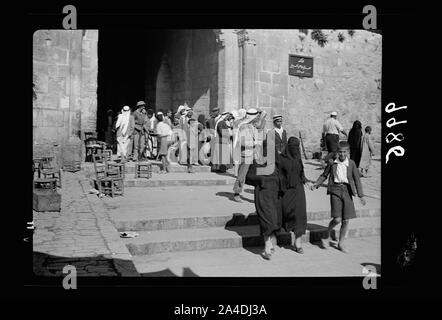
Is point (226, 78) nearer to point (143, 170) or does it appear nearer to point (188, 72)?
point (188, 72)

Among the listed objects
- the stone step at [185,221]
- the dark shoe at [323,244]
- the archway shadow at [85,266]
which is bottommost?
the dark shoe at [323,244]

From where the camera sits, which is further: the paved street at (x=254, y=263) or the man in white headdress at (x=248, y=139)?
the man in white headdress at (x=248, y=139)

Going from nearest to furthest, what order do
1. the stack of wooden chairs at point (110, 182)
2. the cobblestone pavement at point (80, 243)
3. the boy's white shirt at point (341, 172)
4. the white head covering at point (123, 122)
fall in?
1. the cobblestone pavement at point (80, 243)
2. the boy's white shirt at point (341, 172)
3. the stack of wooden chairs at point (110, 182)
4. the white head covering at point (123, 122)

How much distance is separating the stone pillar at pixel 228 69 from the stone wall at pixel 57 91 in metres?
4.40

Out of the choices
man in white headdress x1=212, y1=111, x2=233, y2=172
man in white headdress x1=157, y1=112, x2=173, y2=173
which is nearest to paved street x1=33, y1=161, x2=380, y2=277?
man in white headdress x1=157, y1=112, x2=173, y2=173

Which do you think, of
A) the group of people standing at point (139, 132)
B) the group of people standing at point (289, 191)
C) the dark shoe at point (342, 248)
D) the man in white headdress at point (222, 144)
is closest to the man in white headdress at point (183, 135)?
the group of people standing at point (139, 132)

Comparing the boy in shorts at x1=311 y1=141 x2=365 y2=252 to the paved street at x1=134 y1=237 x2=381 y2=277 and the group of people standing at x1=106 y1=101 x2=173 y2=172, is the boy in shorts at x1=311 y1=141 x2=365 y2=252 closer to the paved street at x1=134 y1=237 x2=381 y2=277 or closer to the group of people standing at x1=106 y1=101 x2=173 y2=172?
the paved street at x1=134 y1=237 x2=381 y2=277

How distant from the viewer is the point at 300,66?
14906 millimetres

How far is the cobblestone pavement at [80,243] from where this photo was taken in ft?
15.0

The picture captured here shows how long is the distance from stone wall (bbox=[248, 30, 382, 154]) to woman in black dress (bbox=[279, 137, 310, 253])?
833cm

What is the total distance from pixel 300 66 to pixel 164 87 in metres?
5.71

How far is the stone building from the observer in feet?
35.9

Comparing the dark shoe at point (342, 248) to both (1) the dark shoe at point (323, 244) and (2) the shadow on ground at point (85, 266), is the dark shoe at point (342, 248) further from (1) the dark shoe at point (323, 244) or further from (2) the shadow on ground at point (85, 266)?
(2) the shadow on ground at point (85, 266)

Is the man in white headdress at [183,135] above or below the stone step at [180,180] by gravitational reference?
above
